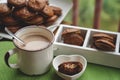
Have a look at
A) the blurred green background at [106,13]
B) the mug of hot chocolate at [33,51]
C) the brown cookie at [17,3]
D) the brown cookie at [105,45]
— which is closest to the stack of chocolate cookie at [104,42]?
the brown cookie at [105,45]

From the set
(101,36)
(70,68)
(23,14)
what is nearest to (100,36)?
(101,36)

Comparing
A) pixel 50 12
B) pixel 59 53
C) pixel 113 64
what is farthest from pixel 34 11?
pixel 113 64

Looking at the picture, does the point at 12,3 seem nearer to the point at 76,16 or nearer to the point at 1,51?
the point at 1,51

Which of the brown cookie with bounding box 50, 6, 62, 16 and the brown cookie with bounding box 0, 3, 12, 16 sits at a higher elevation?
the brown cookie with bounding box 0, 3, 12, 16

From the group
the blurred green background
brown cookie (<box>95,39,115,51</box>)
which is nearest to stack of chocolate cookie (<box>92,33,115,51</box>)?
brown cookie (<box>95,39,115,51</box>)

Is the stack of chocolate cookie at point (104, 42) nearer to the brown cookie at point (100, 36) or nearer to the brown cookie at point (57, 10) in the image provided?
the brown cookie at point (100, 36)

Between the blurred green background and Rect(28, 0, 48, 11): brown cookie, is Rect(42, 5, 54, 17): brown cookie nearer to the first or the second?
Rect(28, 0, 48, 11): brown cookie
